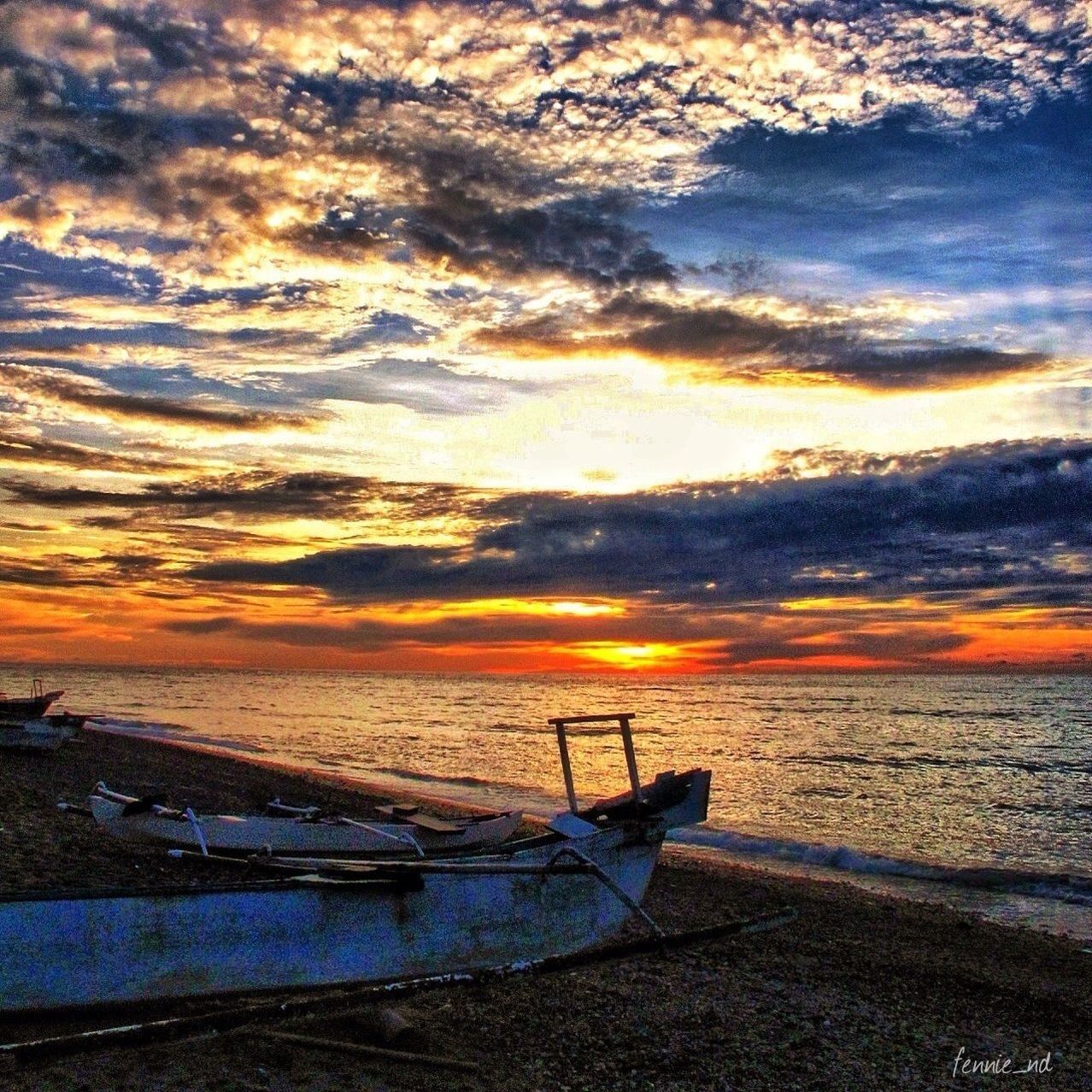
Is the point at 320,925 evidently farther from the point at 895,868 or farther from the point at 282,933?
the point at 895,868

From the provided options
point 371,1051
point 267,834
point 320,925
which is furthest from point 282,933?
point 267,834

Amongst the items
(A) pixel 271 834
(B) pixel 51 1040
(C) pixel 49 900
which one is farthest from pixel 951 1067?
(A) pixel 271 834

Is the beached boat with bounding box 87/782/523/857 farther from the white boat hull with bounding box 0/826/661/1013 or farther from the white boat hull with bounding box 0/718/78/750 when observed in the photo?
the white boat hull with bounding box 0/718/78/750

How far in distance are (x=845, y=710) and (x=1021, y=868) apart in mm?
65213

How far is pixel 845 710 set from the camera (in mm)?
83438

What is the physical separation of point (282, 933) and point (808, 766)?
3539cm

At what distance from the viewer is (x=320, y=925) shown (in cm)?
926

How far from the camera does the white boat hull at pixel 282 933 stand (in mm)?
8078

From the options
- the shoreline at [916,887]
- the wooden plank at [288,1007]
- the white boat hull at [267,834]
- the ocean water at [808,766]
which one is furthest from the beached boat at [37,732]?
the wooden plank at [288,1007]

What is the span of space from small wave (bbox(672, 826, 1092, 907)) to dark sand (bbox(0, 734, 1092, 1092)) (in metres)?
3.68

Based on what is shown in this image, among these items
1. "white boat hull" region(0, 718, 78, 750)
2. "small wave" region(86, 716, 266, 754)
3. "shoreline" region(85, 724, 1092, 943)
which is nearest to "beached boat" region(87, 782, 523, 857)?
"shoreline" region(85, 724, 1092, 943)

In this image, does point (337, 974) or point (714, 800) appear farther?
point (714, 800)

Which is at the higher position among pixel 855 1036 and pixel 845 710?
pixel 855 1036

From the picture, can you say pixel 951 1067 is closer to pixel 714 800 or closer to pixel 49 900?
pixel 49 900
